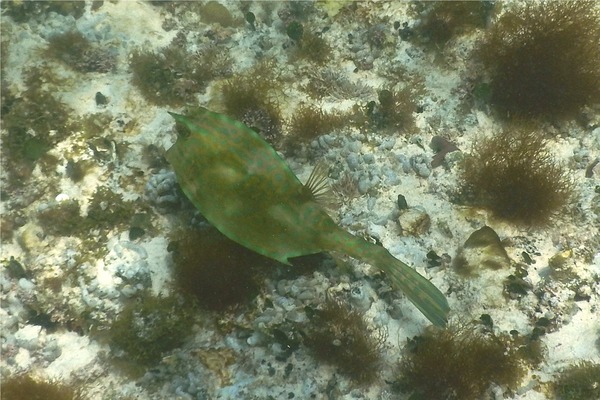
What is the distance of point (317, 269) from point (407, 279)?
0.97 meters

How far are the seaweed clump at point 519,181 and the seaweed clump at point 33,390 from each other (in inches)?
184

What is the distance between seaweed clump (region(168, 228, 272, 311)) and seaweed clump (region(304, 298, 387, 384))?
74 cm

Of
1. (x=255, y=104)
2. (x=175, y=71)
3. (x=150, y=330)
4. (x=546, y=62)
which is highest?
(x=546, y=62)

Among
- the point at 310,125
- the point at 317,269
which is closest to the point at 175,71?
the point at 310,125

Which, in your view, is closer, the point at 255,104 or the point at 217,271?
the point at 217,271

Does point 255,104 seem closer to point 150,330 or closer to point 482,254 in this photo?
point 150,330

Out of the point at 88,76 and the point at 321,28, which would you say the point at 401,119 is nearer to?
the point at 321,28

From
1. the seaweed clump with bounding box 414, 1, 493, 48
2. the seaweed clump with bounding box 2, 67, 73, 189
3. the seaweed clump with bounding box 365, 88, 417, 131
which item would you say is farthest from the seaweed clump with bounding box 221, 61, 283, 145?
the seaweed clump with bounding box 414, 1, 493, 48

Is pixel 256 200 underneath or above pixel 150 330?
above

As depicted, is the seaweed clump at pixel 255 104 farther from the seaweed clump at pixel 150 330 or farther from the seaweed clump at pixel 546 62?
the seaweed clump at pixel 546 62

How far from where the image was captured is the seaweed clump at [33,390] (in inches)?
159

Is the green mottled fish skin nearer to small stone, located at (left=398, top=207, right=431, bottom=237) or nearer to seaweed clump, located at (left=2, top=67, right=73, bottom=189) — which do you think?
small stone, located at (left=398, top=207, right=431, bottom=237)

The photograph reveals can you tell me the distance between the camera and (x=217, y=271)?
14.1 feet

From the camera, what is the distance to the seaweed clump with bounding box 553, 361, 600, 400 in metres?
3.75
